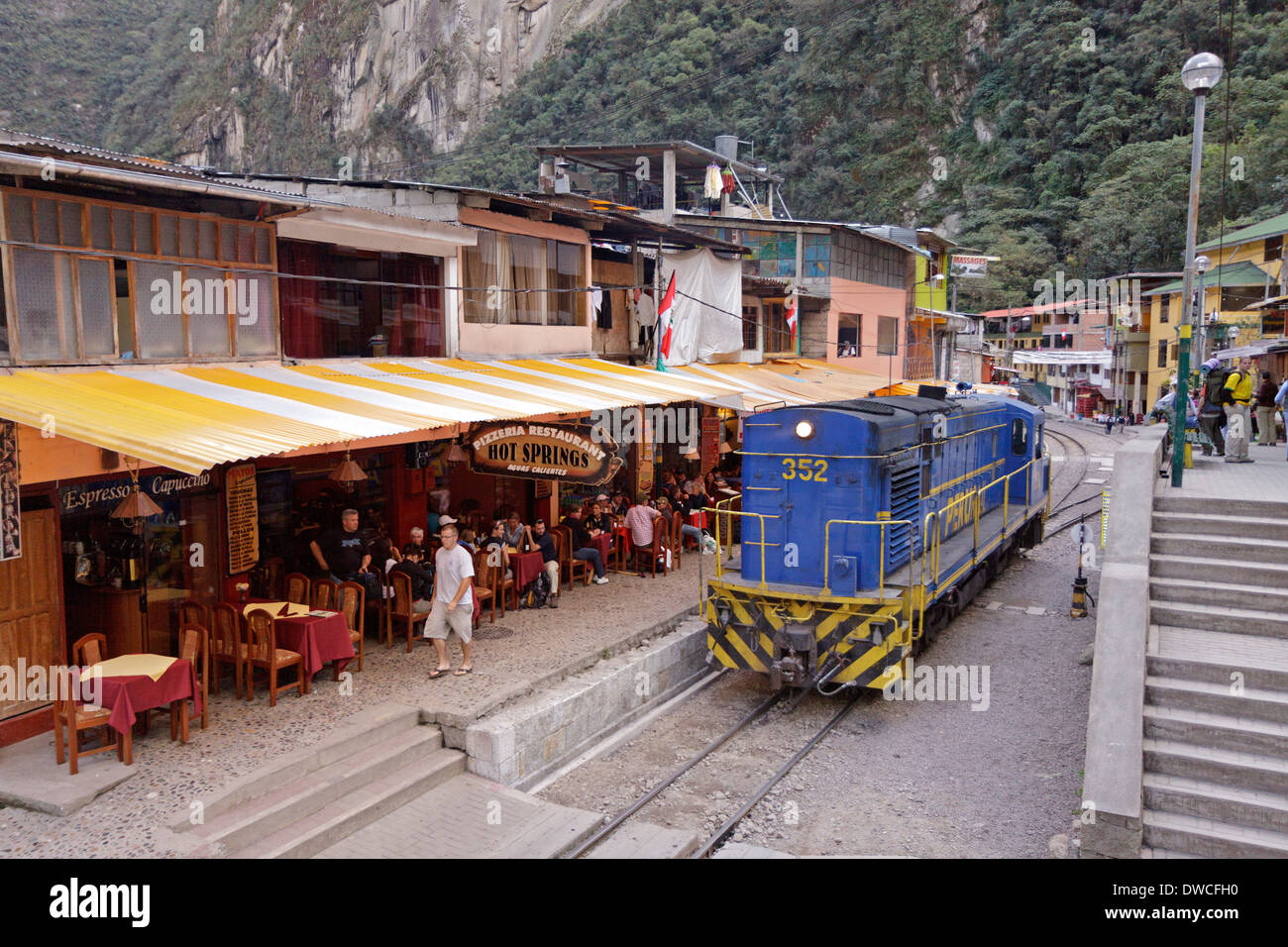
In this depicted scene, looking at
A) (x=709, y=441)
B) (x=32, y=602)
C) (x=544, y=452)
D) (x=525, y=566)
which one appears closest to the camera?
(x=32, y=602)

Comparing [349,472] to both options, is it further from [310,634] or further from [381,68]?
[381,68]

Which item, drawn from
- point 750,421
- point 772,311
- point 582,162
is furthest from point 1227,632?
point 582,162

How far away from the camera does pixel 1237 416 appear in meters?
12.7

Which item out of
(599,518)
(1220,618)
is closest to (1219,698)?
(1220,618)

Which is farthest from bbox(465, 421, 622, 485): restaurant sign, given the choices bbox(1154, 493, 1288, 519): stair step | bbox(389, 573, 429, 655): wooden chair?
bbox(1154, 493, 1288, 519): stair step

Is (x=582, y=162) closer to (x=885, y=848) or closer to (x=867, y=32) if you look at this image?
(x=885, y=848)

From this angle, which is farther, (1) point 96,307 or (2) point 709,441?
(2) point 709,441

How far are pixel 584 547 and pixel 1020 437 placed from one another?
313 inches

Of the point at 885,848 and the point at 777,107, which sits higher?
the point at 777,107

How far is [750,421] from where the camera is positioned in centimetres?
1002

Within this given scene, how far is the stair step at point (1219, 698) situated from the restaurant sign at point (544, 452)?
5.68m

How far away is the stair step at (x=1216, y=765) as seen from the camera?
19.9ft

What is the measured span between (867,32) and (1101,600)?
61.7 meters
